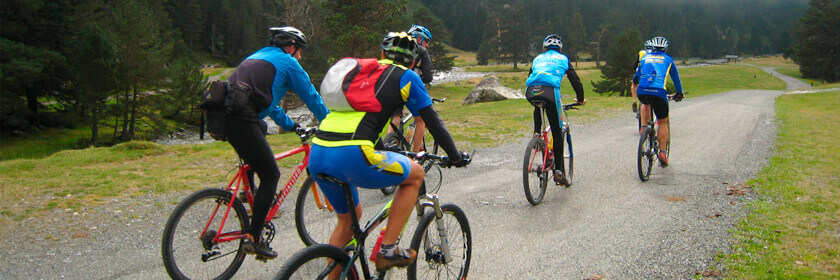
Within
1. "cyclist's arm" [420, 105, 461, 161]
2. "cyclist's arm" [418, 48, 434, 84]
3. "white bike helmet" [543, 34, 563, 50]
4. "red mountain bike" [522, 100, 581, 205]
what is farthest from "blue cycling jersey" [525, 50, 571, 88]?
"cyclist's arm" [420, 105, 461, 161]

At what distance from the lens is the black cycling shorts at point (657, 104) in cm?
877

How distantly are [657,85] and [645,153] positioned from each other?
1372mm

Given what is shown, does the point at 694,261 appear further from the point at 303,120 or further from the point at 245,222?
the point at 303,120

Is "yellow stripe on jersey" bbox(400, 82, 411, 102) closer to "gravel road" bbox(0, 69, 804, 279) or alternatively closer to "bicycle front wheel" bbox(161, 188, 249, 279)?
"bicycle front wheel" bbox(161, 188, 249, 279)

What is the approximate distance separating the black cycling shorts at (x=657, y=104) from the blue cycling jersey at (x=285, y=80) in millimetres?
6512

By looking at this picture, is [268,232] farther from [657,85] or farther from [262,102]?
[657,85]

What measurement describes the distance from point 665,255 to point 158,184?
7177 mm

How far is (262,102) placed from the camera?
4.13 metres

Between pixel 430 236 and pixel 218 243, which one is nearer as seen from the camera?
pixel 430 236

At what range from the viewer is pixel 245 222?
171 inches

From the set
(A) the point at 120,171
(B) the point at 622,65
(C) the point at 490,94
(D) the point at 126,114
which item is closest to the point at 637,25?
(B) the point at 622,65

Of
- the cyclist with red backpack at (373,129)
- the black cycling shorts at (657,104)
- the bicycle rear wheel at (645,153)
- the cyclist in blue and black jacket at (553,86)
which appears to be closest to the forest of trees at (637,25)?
the black cycling shorts at (657,104)

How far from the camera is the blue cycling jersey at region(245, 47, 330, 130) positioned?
14.2 ft

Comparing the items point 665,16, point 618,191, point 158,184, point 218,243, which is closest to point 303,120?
point 158,184
